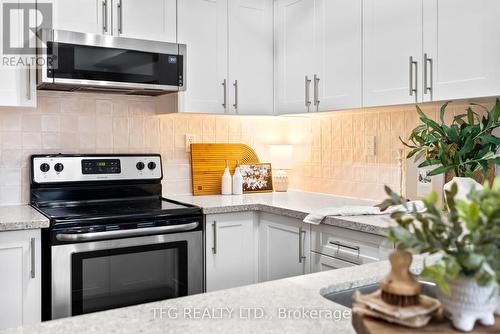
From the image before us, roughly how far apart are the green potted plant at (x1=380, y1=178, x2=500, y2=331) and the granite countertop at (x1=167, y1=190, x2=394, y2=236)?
4.44 ft

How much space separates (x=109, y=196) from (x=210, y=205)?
0.66 meters

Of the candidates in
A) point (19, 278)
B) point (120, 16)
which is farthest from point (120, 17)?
point (19, 278)

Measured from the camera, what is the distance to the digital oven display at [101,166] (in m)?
3.06

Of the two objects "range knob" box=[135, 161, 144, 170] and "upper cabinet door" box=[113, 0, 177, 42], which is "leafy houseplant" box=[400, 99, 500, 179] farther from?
"range knob" box=[135, 161, 144, 170]

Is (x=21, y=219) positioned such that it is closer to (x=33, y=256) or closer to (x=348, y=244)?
(x=33, y=256)

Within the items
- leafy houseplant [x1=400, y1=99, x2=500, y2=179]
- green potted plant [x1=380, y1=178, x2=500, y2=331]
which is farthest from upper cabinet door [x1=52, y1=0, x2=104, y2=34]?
green potted plant [x1=380, y1=178, x2=500, y2=331]

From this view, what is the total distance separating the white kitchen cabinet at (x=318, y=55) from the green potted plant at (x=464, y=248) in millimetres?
2007

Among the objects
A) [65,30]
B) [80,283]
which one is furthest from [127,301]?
[65,30]

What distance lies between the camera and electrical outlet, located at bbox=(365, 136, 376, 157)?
10.3 ft

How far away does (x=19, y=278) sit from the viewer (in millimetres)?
2365

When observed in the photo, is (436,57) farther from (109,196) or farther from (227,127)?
(109,196)

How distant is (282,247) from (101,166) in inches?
45.9

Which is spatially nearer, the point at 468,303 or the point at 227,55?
the point at 468,303

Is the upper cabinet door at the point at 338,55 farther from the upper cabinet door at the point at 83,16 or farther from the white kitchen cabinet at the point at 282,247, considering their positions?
the upper cabinet door at the point at 83,16
